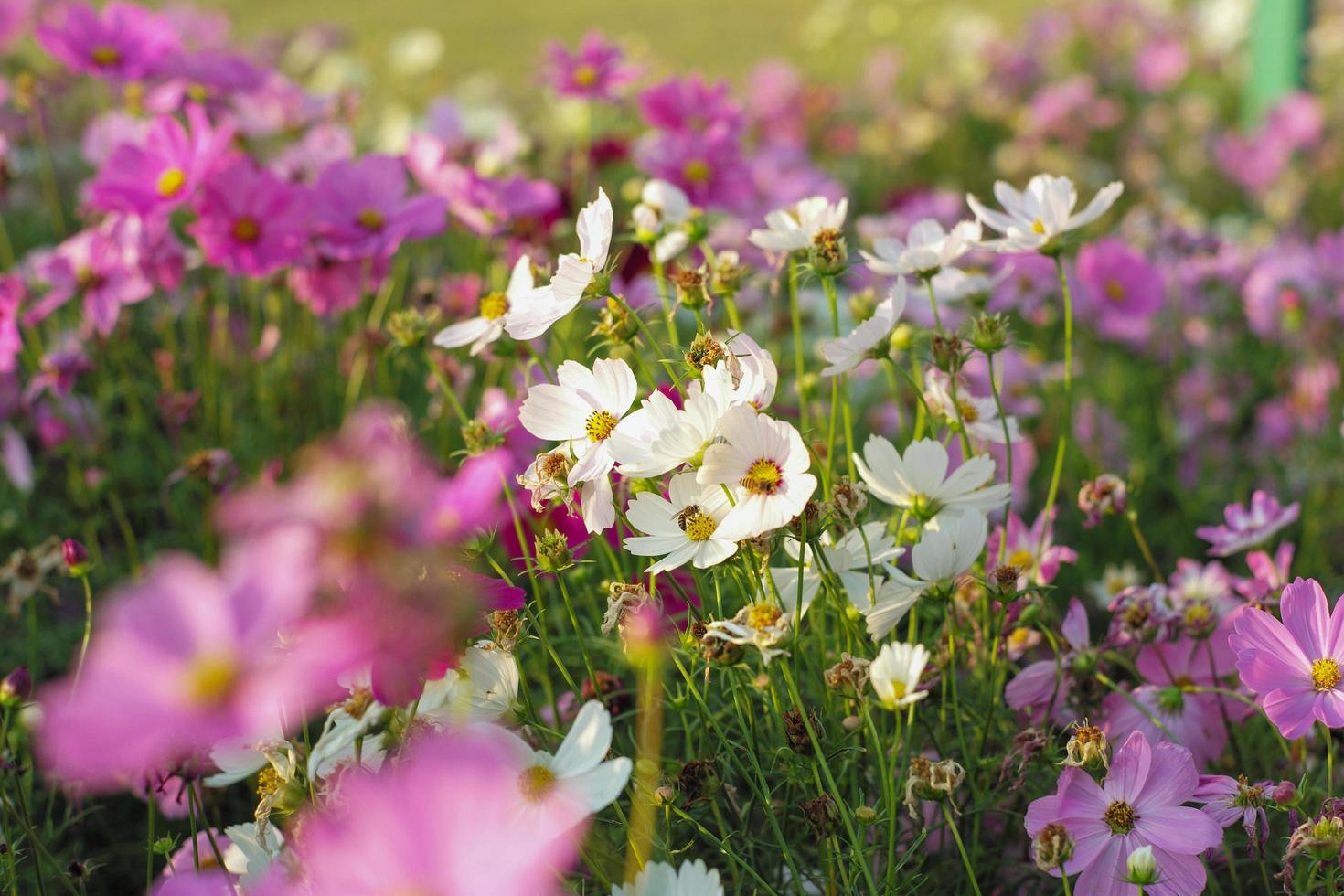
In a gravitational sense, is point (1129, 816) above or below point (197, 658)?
below

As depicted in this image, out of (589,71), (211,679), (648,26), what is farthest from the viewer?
(648,26)

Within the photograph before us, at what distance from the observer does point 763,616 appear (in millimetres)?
633

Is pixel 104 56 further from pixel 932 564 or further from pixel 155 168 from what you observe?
pixel 932 564

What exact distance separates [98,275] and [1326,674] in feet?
4.02

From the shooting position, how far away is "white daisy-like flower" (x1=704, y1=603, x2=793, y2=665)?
62 centimetres

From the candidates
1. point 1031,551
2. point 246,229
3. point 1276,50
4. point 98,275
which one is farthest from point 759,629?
point 1276,50

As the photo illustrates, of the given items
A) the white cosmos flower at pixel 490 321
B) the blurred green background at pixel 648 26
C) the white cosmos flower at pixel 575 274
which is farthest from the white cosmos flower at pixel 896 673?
the blurred green background at pixel 648 26

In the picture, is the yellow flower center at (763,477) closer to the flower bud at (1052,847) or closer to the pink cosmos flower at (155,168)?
the flower bud at (1052,847)

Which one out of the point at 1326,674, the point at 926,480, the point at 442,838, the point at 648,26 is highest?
the point at 442,838

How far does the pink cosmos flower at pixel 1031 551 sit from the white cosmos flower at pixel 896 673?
10.4 inches

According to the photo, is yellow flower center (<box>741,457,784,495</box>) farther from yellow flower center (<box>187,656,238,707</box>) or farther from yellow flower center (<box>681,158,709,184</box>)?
yellow flower center (<box>681,158,709,184</box>)

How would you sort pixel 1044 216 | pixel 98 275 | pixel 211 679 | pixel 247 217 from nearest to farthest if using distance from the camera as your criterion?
1. pixel 211 679
2. pixel 1044 216
3. pixel 247 217
4. pixel 98 275

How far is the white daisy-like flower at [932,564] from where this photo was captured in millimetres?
716

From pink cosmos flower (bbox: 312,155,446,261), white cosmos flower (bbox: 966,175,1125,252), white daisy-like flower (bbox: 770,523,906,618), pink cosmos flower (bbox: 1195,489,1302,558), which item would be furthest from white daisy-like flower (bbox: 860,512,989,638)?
pink cosmos flower (bbox: 312,155,446,261)
